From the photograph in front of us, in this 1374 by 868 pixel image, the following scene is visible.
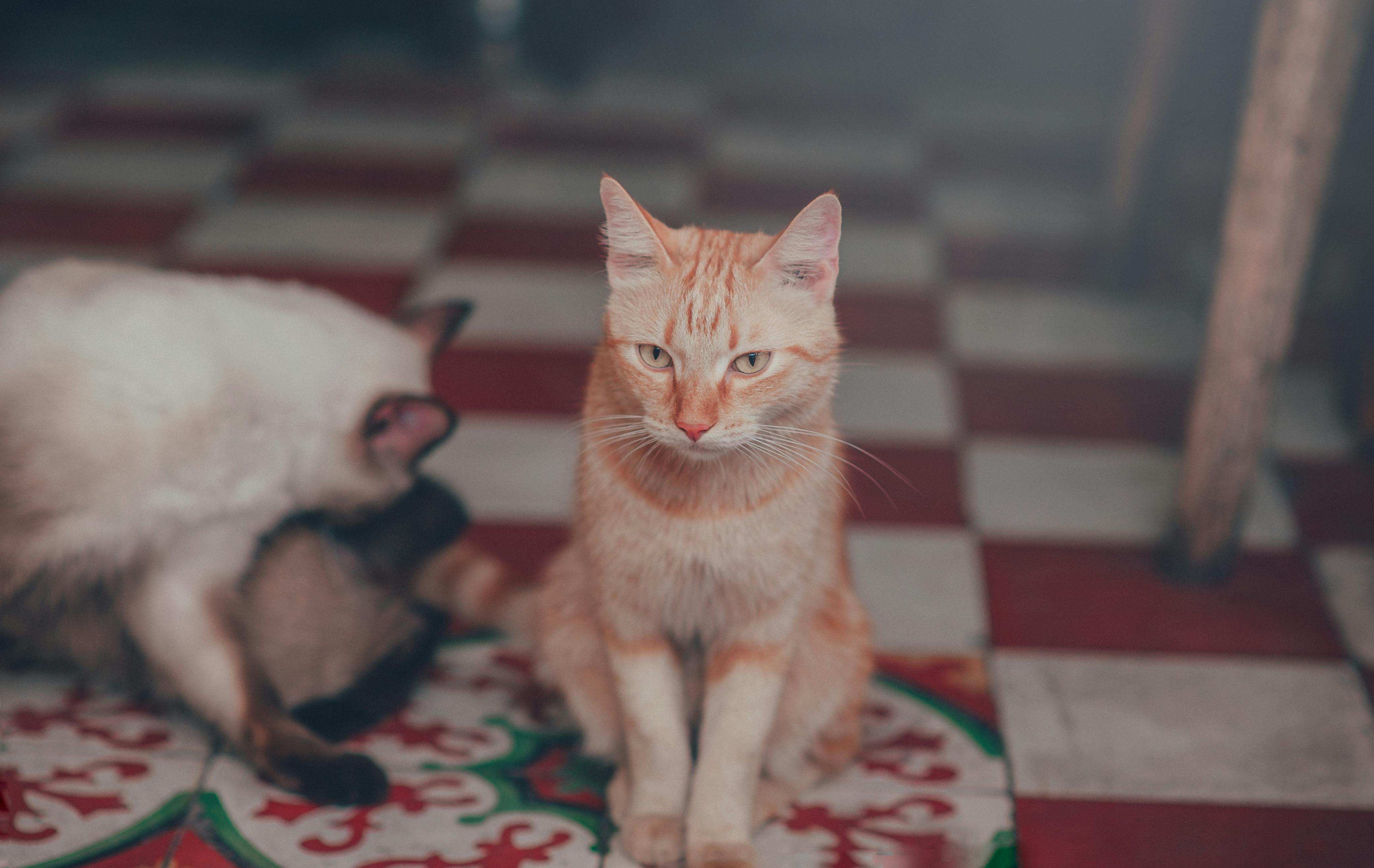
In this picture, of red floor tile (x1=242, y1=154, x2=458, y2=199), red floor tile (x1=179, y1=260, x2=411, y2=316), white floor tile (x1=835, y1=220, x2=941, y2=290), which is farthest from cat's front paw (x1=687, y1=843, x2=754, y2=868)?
red floor tile (x1=242, y1=154, x2=458, y2=199)

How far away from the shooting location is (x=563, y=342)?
240 cm

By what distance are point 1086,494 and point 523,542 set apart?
0.88m

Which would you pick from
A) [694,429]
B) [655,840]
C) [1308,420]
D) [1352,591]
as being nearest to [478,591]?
[655,840]

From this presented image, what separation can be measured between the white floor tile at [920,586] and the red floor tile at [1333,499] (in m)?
0.53

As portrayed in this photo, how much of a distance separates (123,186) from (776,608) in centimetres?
222

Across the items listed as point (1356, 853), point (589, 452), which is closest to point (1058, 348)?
point (1356, 853)


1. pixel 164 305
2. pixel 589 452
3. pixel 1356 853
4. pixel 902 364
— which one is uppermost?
pixel 164 305

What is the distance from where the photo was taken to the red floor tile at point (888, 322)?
8.09 ft

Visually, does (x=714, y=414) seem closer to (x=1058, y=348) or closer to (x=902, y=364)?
(x=902, y=364)

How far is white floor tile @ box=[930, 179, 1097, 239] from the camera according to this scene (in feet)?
9.65

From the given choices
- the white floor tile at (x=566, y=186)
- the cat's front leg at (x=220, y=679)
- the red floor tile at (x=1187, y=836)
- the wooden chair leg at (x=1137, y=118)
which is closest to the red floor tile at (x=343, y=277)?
the white floor tile at (x=566, y=186)

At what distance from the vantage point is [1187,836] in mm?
1392

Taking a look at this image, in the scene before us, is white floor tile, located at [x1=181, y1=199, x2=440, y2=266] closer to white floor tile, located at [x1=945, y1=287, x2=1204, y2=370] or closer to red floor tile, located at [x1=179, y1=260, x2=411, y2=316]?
red floor tile, located at [x1=179, y1=260, x2=411, y2=316]

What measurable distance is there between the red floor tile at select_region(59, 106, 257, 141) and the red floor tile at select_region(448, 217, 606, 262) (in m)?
0.85
